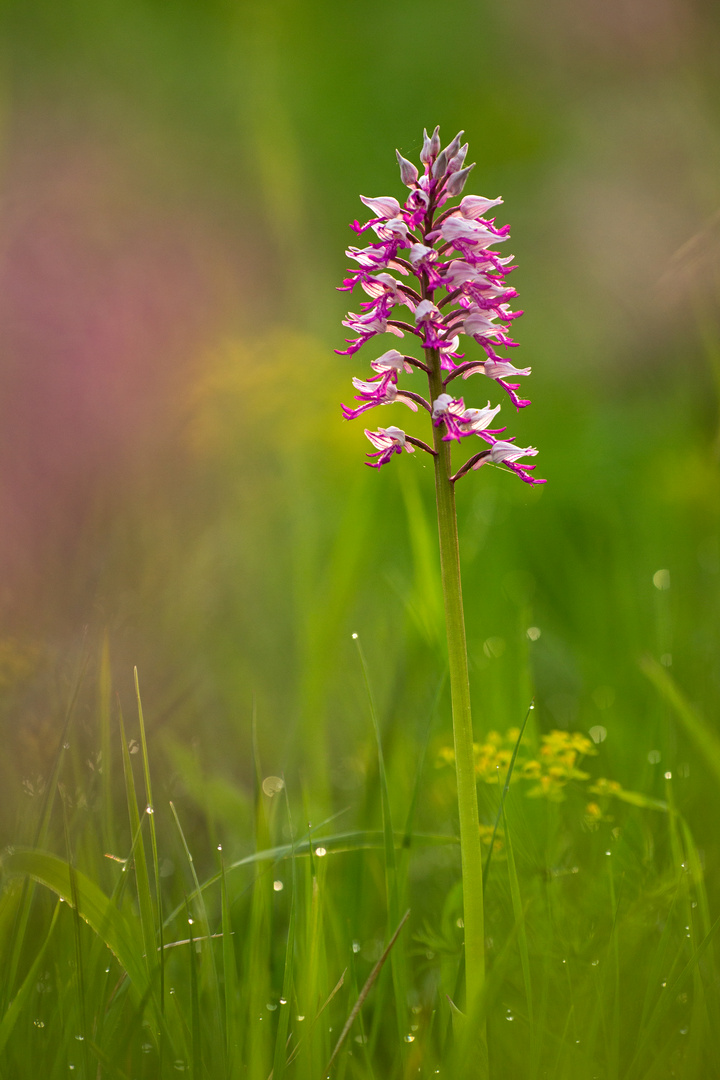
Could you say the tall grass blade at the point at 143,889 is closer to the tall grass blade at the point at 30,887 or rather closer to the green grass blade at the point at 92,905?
the green grass blade at the point at 92,905

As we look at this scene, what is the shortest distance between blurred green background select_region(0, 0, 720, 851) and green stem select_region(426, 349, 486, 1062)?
26.5 inches

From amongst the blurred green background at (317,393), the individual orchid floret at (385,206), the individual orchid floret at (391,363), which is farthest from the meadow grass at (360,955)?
the individual orchid floret at (385,206)

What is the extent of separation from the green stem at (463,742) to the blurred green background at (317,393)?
67 centimetres

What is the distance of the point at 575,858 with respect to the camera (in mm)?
2104

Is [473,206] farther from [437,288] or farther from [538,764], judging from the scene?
[538,764]

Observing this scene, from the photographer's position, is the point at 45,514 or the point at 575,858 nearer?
the point at 575,858

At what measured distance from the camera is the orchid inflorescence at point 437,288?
1.30m

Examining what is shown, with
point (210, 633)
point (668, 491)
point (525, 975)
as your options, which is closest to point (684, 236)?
point (668, 491)

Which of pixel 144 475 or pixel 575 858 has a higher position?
pixel 144 475

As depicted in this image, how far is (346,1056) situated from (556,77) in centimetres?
854

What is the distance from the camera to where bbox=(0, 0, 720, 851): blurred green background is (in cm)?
257

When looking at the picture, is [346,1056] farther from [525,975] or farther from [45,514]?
[45,514]

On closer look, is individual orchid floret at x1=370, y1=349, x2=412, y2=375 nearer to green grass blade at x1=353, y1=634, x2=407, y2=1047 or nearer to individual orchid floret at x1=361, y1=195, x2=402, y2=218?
individual orchid floret at x1=361, y1=195, x2=402, y2=218


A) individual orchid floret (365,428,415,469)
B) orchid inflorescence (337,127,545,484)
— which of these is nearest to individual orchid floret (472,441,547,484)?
orchid inflorescence (337,127,545,484)
